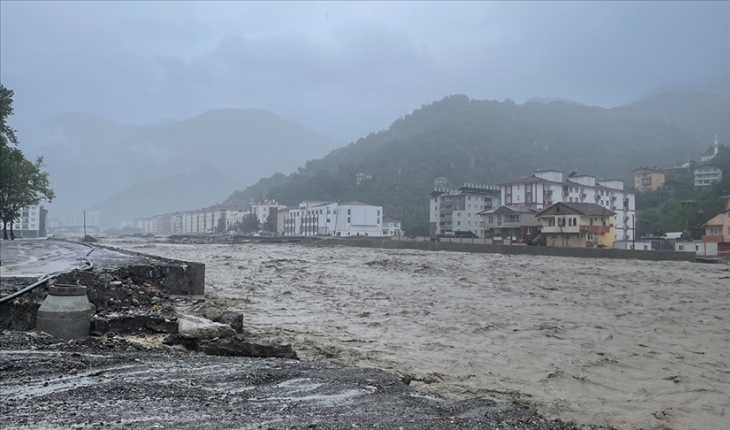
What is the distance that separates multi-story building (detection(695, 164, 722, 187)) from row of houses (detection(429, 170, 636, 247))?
17.2m

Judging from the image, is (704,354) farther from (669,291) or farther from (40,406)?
(669,291)

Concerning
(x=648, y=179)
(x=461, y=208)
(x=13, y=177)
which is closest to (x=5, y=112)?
(x=13, y=177)

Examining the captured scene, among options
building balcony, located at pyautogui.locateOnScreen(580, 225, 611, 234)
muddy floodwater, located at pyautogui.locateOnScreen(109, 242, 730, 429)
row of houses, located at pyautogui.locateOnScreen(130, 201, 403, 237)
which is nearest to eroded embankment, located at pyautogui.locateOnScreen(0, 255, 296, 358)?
muddy floodwater, located at pyautogui.locateOnScreen(109, 242, 730, 429)

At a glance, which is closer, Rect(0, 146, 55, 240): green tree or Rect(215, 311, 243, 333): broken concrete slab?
Rect(215, 311, 243, 333): broken concrete slab

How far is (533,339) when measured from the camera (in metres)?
9.88

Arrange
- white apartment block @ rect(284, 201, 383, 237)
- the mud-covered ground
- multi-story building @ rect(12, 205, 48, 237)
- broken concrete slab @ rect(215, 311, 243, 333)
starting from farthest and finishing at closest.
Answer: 1. white apartment block @ rect(284, 201, 383, 237)
2. multi-story building @ rect(12, 205, 48, 237)
3. broken concrete slab @ rect(215, 311, 243, 333)
4. the mud-covered ground

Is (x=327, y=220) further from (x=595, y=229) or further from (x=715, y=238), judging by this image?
(x=715, y=238)

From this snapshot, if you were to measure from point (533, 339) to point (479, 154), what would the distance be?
5238 inches

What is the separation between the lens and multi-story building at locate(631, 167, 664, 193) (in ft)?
331

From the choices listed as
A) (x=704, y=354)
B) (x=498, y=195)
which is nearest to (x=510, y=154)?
(x=498, y=195)

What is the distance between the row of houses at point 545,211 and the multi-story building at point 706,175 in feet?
56.3

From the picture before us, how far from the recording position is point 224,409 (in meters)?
4.26

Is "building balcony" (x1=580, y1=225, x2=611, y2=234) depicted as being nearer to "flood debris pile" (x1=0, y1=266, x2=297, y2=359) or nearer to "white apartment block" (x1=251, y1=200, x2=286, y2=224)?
"flood debris pile" (x1=0, y1=266, x2=297, y2=359)

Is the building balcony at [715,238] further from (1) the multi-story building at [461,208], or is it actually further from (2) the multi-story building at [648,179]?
(2) the multi-story building at [648,179]
